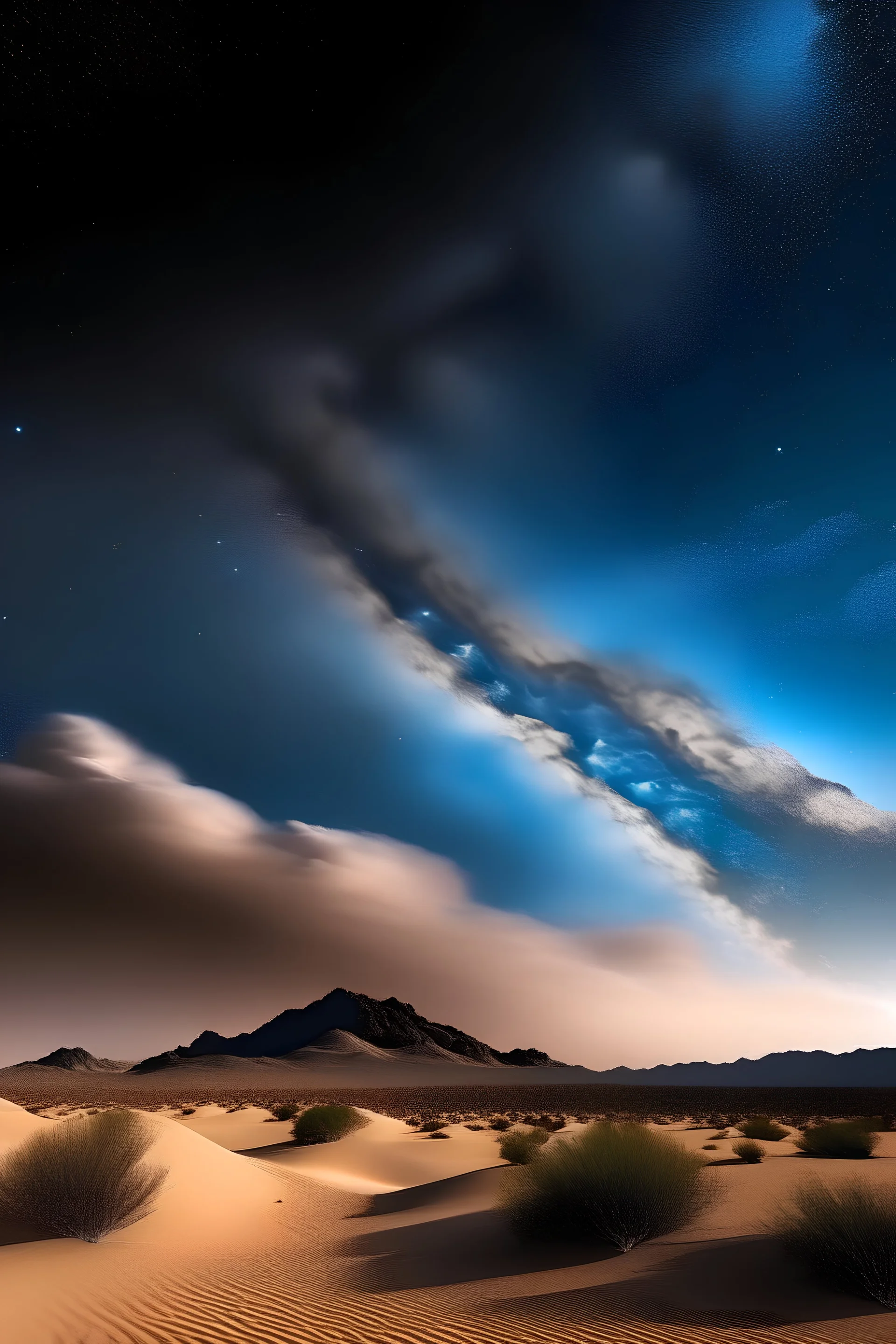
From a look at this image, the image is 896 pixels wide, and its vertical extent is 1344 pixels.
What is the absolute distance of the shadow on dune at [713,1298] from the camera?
9312 millimetres

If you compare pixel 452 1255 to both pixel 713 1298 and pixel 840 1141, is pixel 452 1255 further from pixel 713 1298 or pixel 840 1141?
pixel 840 1141

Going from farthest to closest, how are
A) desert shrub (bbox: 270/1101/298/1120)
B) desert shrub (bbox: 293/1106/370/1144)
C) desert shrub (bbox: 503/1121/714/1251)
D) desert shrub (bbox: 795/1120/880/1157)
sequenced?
desert shrub (bbox: 270/1101/298/1120), desert shrub (bbox: 293/1106/370/1144), desert shrub (bbox: 795/1120/880/1157), desert shrub (bbox: 503/1121/714/1251)

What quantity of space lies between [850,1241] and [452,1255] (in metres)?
6.30

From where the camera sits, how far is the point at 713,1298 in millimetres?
9961

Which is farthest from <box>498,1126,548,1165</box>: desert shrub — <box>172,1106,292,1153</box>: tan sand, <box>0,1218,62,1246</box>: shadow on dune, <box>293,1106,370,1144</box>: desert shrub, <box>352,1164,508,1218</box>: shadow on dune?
<box>0,1218,62,1246</box>: shadow on dune

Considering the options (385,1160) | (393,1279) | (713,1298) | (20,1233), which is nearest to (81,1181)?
(20,1233)

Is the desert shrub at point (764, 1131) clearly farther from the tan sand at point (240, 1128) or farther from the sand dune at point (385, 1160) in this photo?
the tan sand at point (240, 1128)

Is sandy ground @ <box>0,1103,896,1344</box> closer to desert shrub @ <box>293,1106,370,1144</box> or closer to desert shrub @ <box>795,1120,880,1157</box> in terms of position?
desert shrub @ <box>795,1120,880,1157</box>

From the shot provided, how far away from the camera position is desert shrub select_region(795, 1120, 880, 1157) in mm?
24672

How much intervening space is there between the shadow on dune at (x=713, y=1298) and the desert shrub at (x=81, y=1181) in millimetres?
8078

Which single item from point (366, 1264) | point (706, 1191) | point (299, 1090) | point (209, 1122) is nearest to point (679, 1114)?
point (209, 1122)

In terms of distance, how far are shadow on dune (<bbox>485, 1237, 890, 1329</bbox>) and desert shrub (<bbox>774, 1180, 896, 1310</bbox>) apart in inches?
8.3

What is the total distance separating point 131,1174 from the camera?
15.2 m

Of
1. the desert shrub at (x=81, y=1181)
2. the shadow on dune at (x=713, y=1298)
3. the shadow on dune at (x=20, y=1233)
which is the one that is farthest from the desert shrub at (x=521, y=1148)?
the shadow on dune at (x=20, y=1233)
